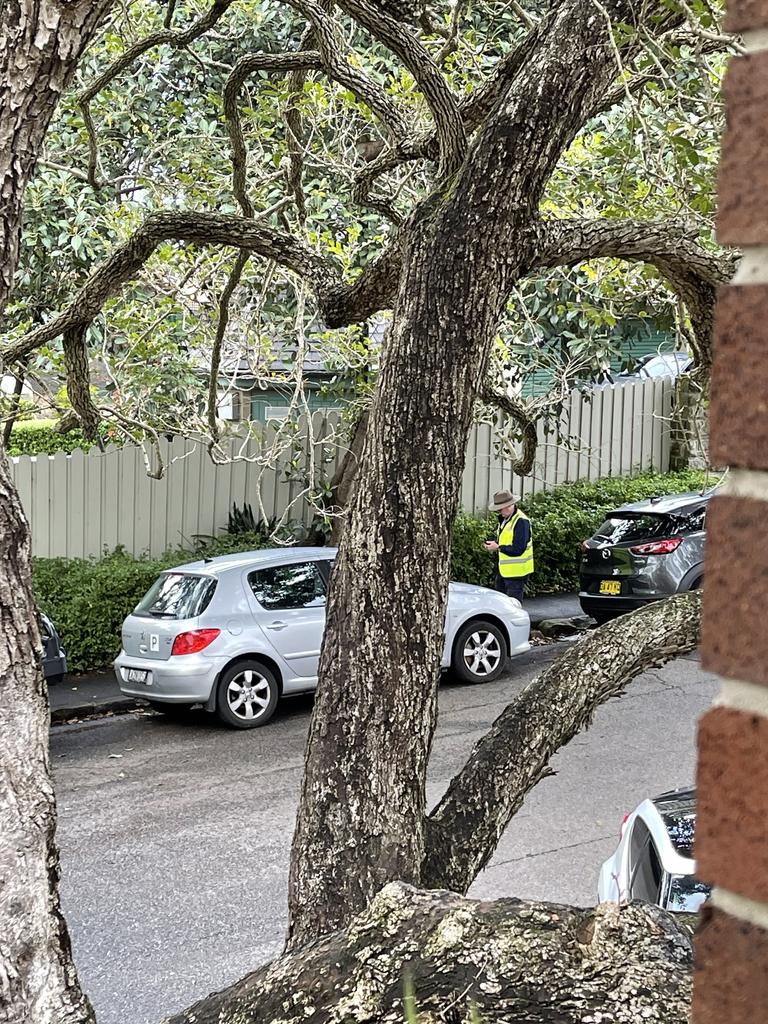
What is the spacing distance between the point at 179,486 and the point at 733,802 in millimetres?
16153

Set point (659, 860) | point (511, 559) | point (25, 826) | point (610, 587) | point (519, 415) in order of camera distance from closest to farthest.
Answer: point (25, 826), point (659, 860), point (519, 415), point (610, 587), point (511, 559)

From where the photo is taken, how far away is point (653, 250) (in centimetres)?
496

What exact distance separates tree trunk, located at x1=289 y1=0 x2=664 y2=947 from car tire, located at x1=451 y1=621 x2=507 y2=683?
30.4 feet

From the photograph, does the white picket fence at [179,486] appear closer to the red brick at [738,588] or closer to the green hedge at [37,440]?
the green hedge at [37,440]

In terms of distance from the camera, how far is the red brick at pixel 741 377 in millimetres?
757

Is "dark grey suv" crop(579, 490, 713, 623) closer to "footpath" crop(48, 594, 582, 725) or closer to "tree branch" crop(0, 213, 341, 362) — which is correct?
"footpath" crop(48, 594, 582, 725)

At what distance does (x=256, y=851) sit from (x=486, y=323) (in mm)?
5508

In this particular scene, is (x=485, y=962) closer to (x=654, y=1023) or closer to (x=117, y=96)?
(x=654, y=1023)

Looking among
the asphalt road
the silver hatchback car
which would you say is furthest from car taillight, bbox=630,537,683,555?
the silver hatchback car

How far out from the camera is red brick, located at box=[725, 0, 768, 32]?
0.78m

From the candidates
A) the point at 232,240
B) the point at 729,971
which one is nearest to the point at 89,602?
the point at 232,240

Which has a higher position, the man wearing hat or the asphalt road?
the man wearing hat

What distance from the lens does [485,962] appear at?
2.76 m

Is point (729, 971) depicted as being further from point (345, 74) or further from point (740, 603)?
point (345, 74)
